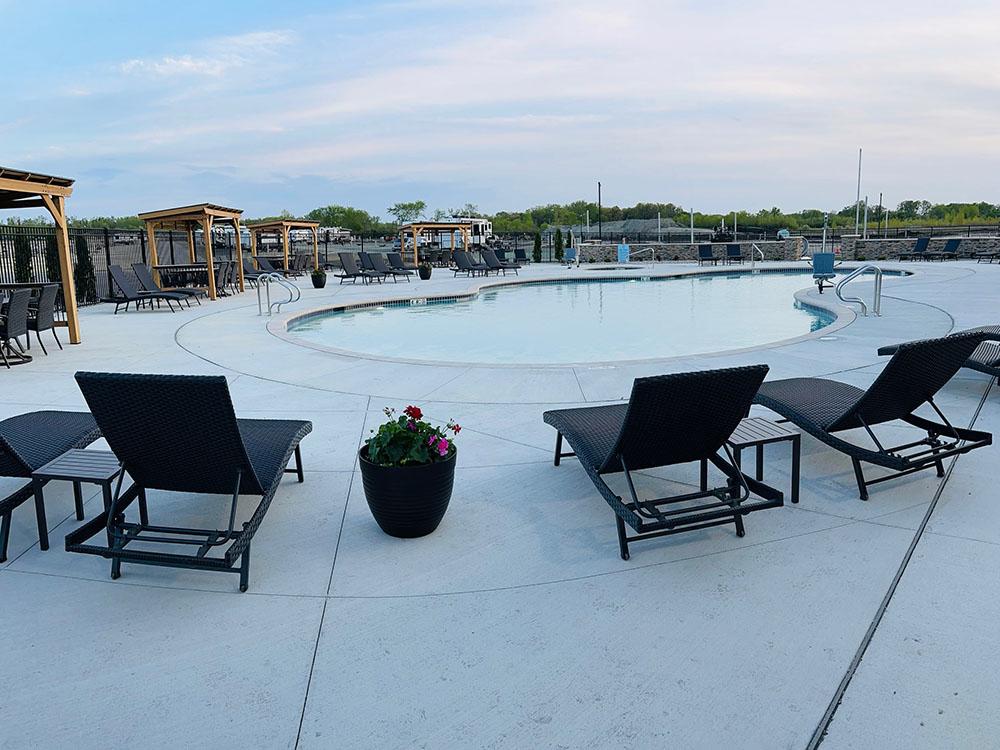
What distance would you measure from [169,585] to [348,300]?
13.4 metres

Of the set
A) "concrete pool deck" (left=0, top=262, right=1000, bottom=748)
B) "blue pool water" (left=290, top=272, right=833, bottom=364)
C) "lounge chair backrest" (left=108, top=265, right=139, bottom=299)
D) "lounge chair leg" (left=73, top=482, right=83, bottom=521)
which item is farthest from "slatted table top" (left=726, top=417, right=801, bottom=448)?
"lounge chair backrest" (left=108, top=265, right=139, bottom=299)

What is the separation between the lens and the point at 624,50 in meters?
20.3

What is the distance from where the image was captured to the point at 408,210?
10256 cm

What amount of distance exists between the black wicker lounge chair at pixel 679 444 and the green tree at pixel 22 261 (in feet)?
50.8

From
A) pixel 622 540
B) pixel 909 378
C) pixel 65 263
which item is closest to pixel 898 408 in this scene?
pixel 909 378

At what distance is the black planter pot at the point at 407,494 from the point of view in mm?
3191

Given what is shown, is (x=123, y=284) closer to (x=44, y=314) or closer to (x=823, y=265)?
(x=44, y=314)

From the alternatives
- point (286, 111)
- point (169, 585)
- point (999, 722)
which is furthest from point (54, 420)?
point (286, 111)

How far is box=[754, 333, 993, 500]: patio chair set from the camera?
3.70m

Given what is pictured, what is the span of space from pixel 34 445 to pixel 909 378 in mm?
4468

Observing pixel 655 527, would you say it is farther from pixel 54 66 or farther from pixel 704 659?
pixel 54 66

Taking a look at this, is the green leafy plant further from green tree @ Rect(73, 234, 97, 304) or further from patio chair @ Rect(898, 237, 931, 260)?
patio chair @ Rect(898, 237, 931, 260)

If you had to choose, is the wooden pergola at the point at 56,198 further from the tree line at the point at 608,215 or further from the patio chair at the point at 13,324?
the tree line at the point at 608,215

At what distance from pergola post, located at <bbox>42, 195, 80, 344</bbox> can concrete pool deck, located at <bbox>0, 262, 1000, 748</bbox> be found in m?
5.94
